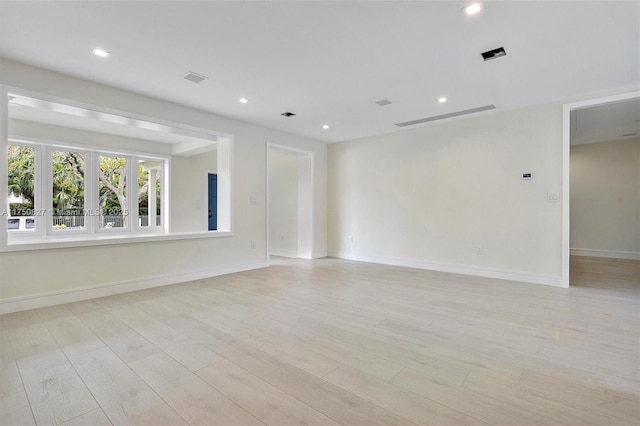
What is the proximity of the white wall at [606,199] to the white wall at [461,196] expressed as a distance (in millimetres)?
3973

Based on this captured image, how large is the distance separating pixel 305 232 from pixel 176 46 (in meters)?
4.53

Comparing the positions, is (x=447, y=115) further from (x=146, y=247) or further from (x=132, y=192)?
(x=132, y=192)

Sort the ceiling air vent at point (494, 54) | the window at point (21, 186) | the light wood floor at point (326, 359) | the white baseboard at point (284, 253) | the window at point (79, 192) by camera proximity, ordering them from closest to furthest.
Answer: the light wood floor at point (326, 359)
the ceiling air vent at point (494, 54)
the window at point (21, 186)
the window at point (79, 192)
the white baseboard at point (284, 253)

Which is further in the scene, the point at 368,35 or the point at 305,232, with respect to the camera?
the point at 305,232

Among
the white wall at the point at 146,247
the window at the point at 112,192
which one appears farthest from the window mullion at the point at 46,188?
the white wall at the point at 146,247

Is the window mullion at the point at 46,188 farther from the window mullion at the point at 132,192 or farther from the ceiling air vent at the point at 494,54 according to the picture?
the ceiling air vent at the point at 494,54

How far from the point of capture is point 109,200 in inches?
244

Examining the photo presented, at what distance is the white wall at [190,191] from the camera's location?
23.2 feet

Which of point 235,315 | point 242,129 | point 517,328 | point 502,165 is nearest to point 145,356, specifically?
point 235,315

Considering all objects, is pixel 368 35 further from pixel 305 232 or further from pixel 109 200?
pixel 109 200

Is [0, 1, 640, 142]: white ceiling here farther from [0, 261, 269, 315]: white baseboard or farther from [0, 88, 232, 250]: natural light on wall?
[0, 261, 269, 315]: white baseboard

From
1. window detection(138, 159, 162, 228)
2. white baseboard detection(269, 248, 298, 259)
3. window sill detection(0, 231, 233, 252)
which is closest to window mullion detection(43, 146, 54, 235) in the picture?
window detection(138, 159, 162, 228)

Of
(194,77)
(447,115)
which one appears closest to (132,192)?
(194,77)

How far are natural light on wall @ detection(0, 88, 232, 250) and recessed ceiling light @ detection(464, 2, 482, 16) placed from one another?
3.85m
